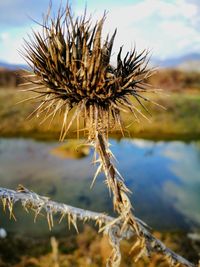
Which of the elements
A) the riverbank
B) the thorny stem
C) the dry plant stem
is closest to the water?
the riverbank

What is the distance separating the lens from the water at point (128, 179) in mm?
21141

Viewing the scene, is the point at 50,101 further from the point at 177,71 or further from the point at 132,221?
the point at 177,71

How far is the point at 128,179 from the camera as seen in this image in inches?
1017

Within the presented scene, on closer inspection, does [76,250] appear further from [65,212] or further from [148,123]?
[148,123]

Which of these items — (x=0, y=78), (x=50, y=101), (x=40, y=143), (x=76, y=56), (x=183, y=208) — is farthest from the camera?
(x=0, y=78)

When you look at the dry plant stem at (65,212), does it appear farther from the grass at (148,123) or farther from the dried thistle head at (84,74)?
the grass at (148,123)

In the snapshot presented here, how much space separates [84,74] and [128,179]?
2232cm

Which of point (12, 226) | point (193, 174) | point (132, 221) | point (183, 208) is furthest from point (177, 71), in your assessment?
point (132, 221)

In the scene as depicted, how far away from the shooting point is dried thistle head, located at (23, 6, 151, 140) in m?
3.94

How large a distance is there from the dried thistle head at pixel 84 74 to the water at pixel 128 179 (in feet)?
54.3

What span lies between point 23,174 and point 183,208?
1154 cm

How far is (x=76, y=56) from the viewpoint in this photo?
398 cm

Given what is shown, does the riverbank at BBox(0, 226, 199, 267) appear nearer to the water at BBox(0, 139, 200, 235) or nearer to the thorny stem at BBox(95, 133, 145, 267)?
the water at BBox(0, 139, 200, 235)

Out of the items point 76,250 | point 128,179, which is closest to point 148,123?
point 128,179
